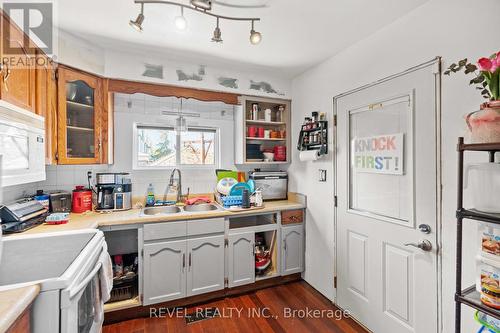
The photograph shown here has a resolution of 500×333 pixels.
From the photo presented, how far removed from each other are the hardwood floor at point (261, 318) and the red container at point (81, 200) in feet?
3.37

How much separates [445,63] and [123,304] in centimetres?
292

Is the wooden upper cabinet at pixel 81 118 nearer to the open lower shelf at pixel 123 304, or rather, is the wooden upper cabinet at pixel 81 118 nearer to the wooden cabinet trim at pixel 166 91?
the wooden cabinet trim at pixel 166 91

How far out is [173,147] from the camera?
109 inches

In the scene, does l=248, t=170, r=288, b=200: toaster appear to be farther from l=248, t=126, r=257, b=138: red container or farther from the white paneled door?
the white paneled door

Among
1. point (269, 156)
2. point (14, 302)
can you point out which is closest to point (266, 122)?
point (269, 156)

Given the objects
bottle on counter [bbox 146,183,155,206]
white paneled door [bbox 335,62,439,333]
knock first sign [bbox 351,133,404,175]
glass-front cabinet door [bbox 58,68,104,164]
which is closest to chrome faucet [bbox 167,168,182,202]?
bottle on counter [bbox 146,183,155,206]

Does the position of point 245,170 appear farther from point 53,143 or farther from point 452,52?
point 452,52

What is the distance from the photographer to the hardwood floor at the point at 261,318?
1918mm

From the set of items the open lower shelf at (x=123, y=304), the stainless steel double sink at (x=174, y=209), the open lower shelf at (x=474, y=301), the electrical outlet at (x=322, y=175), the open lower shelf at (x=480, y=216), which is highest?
the electrical outlet at (x=322, y=175)

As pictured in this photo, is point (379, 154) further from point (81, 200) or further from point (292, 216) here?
point (81, 200)

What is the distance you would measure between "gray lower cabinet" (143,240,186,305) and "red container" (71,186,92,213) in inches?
28.1

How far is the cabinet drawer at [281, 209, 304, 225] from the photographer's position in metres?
2.60

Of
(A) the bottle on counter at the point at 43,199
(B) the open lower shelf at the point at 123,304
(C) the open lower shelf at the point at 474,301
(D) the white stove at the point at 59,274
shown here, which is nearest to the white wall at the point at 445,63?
(C) the open lower shelf at the point at 474,301

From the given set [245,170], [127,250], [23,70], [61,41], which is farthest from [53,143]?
[245,170]
